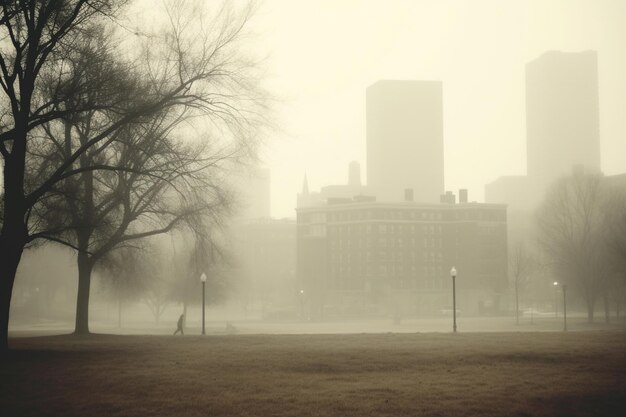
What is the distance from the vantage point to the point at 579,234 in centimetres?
7700

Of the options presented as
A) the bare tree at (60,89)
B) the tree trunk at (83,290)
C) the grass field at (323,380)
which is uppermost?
the bare tree at (60,89)

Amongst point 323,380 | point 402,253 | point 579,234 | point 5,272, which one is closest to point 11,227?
point 5,272

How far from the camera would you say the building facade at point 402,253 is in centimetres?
14375

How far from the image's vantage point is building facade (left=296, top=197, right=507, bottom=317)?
143750 mm

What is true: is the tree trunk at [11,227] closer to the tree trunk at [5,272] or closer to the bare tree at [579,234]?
the tree trunk at [5,272]

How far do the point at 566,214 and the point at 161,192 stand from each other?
54.0m

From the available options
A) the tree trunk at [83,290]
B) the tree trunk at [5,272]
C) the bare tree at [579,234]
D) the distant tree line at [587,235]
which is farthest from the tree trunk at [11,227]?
the bare tree at [579,234]

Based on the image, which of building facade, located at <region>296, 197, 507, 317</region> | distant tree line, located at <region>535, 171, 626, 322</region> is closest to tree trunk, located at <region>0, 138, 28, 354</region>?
distant tree line, located at <region>535, 171, 626, 322</region>

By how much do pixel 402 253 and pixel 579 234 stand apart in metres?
70.0

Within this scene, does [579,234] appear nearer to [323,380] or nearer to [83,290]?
[83,290]

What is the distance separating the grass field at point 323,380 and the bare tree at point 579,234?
5183 centimetres

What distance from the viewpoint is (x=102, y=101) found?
23.3 meters

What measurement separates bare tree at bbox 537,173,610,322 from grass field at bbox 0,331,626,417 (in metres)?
51.8

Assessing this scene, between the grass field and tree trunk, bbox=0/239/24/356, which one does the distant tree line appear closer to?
the grass field
